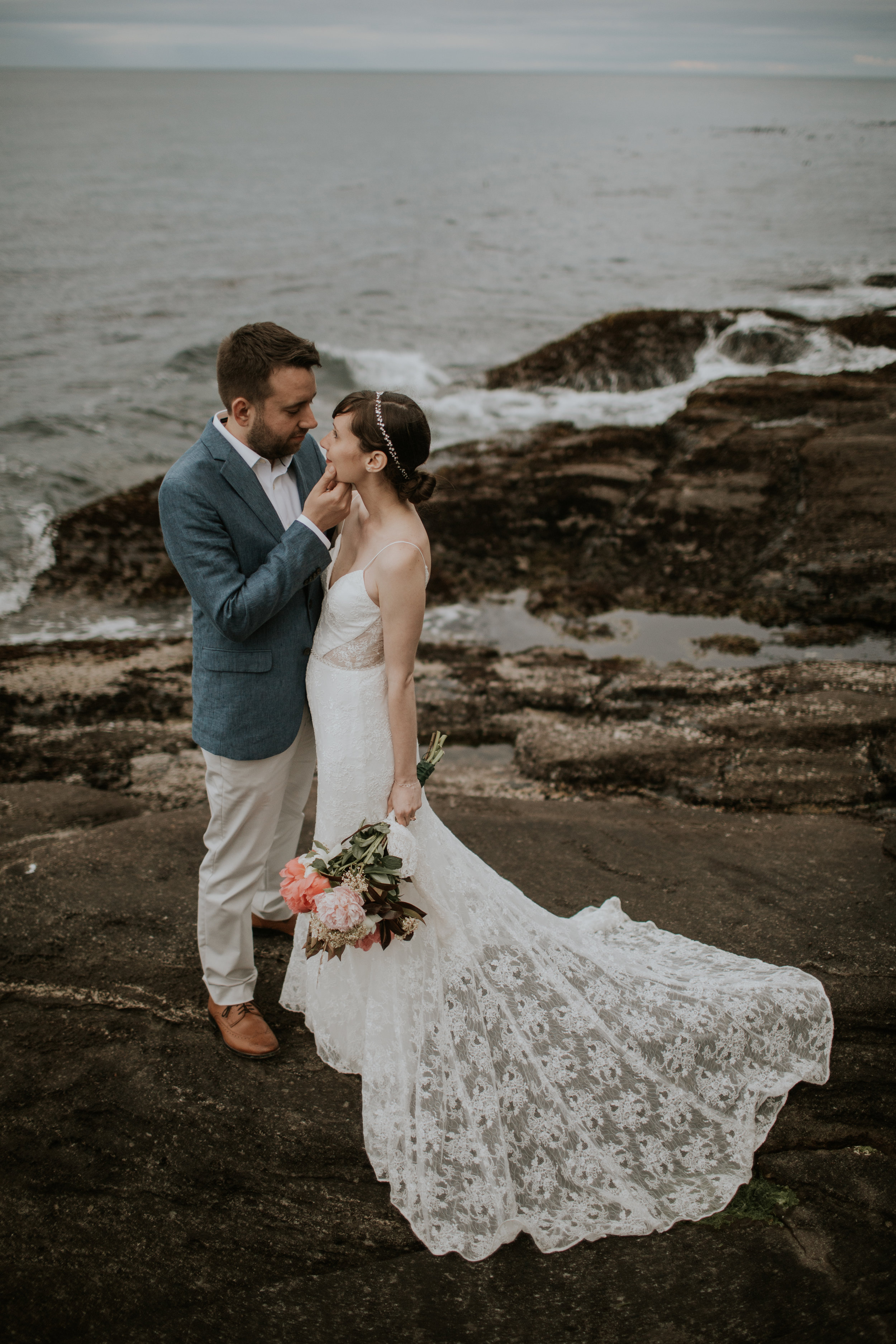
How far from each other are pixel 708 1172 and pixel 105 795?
406 cm

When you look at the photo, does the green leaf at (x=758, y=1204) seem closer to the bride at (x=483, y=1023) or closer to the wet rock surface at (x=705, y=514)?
the bride at (x=483, y=1023)

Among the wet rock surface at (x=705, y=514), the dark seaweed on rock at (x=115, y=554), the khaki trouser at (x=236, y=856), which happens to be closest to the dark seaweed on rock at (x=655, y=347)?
the wet rock surface at (x=705, y=514)

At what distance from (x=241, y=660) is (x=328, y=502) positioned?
65cm

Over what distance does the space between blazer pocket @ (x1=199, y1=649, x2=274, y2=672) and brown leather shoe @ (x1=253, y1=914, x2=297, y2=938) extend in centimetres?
141

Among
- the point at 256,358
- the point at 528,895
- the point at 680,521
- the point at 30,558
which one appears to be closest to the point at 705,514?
the point at 680,521

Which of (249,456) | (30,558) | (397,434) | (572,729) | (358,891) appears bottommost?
(30,558)

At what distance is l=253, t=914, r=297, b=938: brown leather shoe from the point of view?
3.97 meters

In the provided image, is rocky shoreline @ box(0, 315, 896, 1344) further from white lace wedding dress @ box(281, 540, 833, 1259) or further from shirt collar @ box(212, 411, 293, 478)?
shirt collar @ box(212, 411, 293, 478)

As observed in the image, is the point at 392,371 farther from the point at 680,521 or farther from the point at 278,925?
the point at 278,925

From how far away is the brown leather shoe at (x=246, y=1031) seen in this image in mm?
3312

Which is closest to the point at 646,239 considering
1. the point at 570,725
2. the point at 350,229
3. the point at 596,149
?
the point at 350,229

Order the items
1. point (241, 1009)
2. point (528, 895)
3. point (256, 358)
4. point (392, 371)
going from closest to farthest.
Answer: point (256, 358)
point (241, 1009)
point (528, 895)
point (392, 371)

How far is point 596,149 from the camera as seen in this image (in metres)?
88.9

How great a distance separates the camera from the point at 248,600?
2.88 meters
